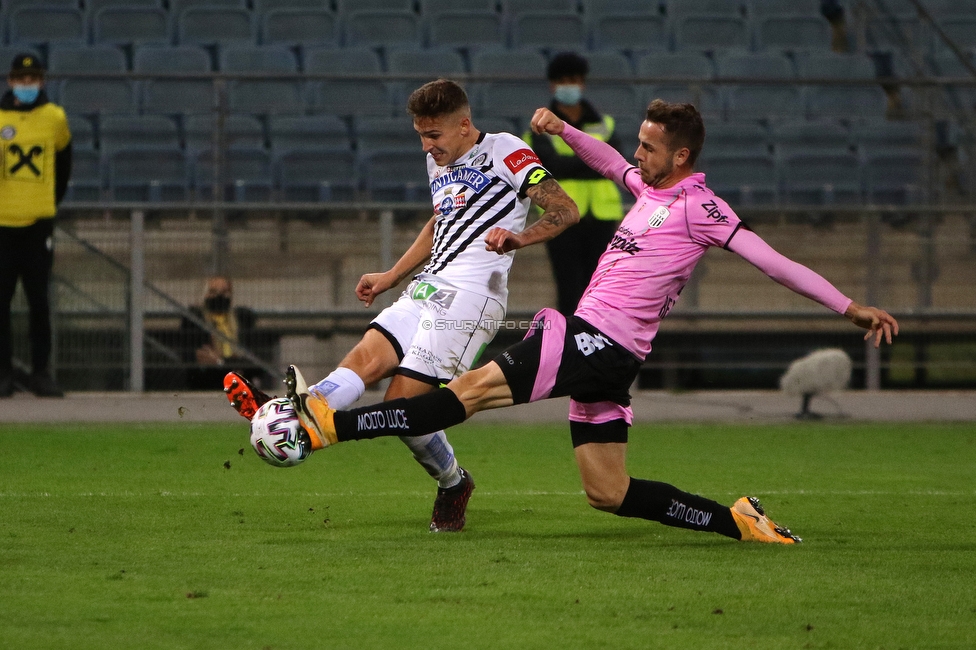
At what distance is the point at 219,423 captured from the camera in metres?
10.9

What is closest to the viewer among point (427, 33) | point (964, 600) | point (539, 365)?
point (964, 600)

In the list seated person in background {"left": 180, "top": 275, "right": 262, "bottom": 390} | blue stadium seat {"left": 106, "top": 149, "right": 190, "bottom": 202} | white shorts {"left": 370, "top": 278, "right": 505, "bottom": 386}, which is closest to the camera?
white shorts {"left": 370, "top": 278, "right": 505, "bottom": 386}

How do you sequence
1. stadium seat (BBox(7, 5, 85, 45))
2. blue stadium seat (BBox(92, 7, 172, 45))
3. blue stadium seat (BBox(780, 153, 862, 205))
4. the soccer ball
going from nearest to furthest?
1. the soccer ball
2. blue stadium seat (BBox(780, 153, 862, 205))
3. stadium seat (BBox(7, 5, 85, 45))
4. blue stadium seat (BBox(92, 7, 172, 45))

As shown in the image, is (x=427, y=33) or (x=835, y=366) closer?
(x=835, y=366)

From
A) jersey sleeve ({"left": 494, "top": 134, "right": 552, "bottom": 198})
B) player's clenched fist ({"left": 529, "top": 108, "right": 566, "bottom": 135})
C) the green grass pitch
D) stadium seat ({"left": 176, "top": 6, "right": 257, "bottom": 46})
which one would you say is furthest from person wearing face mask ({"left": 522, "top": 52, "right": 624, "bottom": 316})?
stadium seat ({"left": 176, "top": 6, "right": 257, "bottom": 46})

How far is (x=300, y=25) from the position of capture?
671 inches

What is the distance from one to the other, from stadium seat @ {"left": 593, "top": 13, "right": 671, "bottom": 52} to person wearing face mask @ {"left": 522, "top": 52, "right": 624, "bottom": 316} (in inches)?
250

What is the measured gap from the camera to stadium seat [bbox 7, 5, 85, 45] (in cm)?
1652

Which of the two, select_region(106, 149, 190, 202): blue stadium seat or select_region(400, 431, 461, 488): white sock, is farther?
select_region(106, 149, 190, 202): blue stadium seat

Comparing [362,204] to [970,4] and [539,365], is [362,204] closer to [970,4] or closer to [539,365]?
[539,365]

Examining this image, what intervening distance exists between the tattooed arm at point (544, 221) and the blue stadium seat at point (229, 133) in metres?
7.96

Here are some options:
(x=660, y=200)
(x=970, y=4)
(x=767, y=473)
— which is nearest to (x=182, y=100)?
(x=767, y=473)

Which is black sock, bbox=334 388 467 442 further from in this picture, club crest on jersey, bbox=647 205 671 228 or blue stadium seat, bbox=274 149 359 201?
blue stadium seat, bbox=274 149 359 201

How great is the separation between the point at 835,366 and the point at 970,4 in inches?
375
